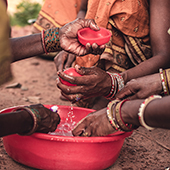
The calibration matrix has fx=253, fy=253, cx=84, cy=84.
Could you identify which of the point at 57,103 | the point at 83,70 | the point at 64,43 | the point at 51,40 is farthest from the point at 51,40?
the point at 57,103

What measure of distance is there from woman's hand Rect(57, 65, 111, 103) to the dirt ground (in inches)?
22.5

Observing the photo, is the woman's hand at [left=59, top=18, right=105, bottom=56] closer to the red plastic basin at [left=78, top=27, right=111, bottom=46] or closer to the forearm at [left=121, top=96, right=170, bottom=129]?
the red plastic basin at [left=78, top=27, right=111, bottom=46]

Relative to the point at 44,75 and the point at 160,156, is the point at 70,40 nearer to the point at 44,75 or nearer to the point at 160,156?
the point at 160,156

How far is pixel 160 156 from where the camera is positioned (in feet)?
6.82

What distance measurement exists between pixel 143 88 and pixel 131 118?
0.41 m

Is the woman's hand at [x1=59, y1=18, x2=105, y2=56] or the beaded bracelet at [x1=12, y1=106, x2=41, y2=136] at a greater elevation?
the woman's hand at [x1=59, y1=18, x2=105, y2=56]

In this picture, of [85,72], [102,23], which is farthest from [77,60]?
[85,72]

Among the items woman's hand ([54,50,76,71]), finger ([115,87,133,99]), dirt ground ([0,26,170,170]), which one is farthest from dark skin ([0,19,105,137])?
dirt ground ([0,26,170,170])

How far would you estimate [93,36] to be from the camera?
209 cm

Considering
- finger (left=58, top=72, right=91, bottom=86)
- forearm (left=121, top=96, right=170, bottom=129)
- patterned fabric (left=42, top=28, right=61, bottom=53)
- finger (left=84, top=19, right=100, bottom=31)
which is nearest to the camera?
forearm (left=121, top=96, right=170, bottom=129)

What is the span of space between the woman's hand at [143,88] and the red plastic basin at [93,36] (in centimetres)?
39

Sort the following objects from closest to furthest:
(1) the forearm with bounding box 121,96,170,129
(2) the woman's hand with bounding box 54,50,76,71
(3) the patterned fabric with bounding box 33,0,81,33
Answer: (1) the forearm with bounding box 121,96,170,129 < (2) the woman's hand with bounding box 54,50,76,71 < (3) the patterned fabric with bounding box 33,0,81,33

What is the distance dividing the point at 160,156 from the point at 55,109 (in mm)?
946

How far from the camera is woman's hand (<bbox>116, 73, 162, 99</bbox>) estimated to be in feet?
5.91
